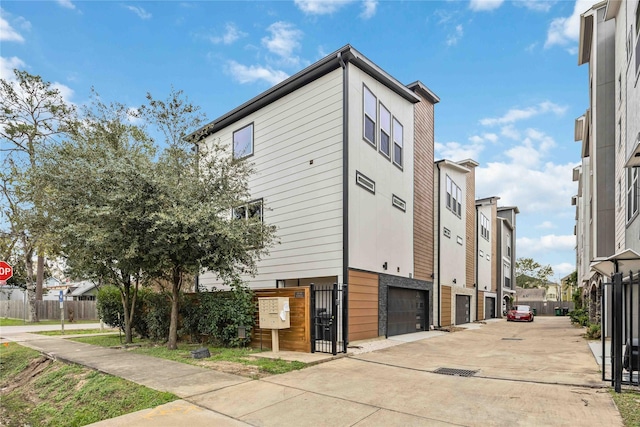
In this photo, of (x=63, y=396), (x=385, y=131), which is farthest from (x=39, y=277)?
(x=385, y=131)

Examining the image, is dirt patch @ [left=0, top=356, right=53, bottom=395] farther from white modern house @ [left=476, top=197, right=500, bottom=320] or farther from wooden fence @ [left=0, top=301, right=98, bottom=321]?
white modern house @ [left=476, top=197, right=500, bottom=320]

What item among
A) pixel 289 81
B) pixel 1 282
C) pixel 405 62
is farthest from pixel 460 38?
pixel 1 282

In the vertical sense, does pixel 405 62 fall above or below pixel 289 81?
above

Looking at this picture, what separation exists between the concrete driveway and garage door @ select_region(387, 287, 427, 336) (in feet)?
16.3

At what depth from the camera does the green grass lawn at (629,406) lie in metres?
4.92

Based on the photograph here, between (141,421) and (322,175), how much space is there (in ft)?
28.9

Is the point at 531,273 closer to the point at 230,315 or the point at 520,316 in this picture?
the point at 520,316

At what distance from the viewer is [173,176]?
10.2 m

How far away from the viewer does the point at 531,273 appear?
228 ft

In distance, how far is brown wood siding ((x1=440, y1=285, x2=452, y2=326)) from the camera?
1990 cm

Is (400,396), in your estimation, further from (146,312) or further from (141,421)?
(146,312)

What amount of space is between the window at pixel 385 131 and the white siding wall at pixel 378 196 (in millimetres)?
300

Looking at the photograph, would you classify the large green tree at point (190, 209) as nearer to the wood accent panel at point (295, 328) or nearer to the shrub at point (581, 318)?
the wood accent panel at point (295, 328)

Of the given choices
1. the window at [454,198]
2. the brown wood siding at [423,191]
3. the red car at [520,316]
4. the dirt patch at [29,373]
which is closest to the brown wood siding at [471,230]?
the window at [454,198]
